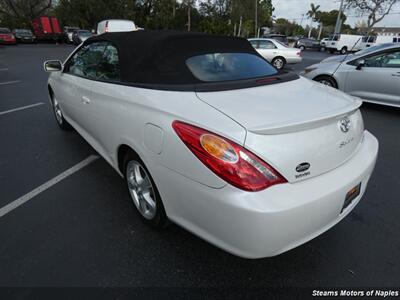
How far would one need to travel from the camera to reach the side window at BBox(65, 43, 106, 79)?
9.71 feet

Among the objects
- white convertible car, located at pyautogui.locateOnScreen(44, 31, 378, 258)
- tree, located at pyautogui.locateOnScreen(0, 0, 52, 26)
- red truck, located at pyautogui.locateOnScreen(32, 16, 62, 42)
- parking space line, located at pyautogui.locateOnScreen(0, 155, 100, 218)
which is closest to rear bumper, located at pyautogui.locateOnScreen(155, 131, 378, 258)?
white convertible car, located at pyautogui.locateOnScreen(44, 31, 378, 258)

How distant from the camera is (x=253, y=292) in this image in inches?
70.6

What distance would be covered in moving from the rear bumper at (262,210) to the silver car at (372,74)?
4.82 meters

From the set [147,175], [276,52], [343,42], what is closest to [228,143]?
[147,175]

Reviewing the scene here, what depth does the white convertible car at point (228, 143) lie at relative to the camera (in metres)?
1.49

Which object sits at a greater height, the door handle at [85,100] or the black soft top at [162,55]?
the black soft top at [162,55]

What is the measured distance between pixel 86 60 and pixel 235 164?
264 centimetres

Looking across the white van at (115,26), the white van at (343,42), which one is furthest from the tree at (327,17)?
the white van at (115,26)

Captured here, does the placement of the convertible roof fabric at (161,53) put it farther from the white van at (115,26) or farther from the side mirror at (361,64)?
the white van at (115,26)

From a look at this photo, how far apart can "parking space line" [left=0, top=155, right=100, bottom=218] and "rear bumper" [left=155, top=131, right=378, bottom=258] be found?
1.78 metres

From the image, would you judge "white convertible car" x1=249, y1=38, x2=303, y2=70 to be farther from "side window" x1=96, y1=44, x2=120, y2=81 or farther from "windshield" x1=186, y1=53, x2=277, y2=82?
"side window" x1=96, y1=44, x2=120, y2=81

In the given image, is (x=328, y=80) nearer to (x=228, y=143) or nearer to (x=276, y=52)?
(x=228, y=143)

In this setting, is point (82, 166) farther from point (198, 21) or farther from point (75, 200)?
point (198, 21)

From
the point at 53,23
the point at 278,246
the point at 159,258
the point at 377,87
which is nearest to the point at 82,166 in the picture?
the point at 159,258
